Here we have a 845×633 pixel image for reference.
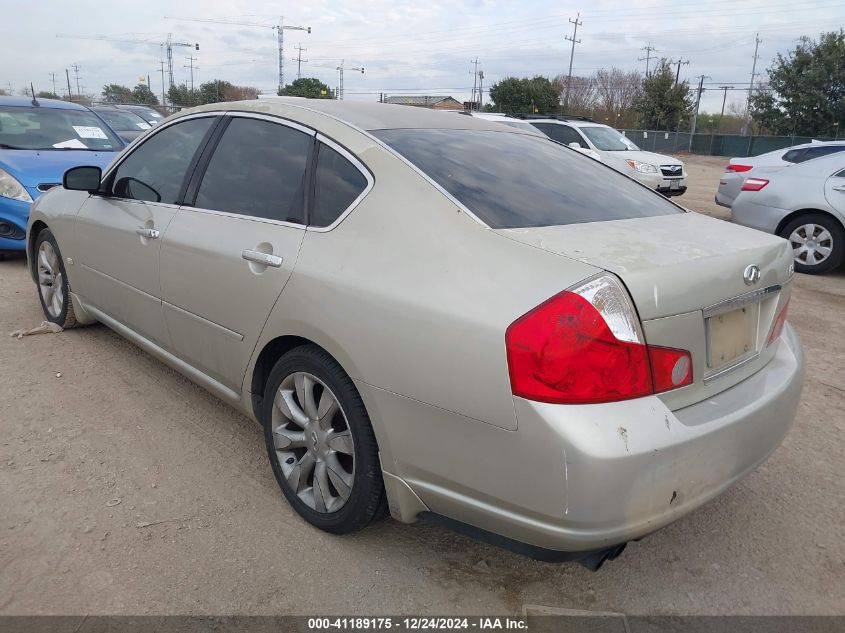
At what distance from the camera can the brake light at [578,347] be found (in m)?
1.83

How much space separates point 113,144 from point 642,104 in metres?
46.2

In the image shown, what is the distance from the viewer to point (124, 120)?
46.9ft

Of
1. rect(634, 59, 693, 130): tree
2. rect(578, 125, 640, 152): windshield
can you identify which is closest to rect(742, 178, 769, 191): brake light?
rect(578, 125, 640, 152): windshield

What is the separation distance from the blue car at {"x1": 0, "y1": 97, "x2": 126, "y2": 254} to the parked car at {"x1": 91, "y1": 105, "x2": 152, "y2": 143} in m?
5.40

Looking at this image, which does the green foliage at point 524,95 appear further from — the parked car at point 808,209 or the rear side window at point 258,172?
the rear side window at point 258,172

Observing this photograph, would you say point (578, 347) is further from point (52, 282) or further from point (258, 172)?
point (52, 282)

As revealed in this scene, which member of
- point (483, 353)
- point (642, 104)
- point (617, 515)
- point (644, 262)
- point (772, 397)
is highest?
point (642, 104)

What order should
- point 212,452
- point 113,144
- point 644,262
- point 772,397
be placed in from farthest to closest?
1. point 113,144
2. point 212,452
3. point 772,397
4. point 644,262

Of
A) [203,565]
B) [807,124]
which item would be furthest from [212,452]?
[807,124]

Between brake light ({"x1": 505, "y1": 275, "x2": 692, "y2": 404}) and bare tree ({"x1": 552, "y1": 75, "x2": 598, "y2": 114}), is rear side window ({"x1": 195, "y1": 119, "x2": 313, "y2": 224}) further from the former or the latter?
bare tree ({"x1": 552, "y1": 75, "x2": 598, "y2": 114})

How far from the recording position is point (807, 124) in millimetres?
38844

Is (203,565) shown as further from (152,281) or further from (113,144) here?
(113,144)

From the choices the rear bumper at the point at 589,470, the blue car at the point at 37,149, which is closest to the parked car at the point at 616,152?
the blue car at the point at 37,149

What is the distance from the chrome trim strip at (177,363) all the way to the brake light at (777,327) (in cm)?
216
